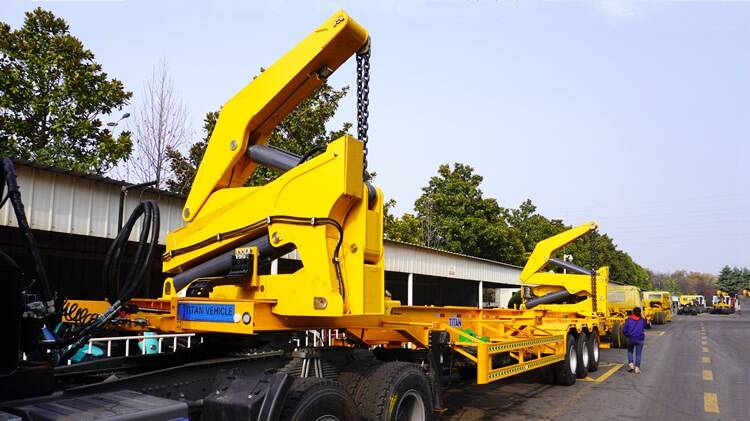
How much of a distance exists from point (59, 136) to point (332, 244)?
16.2 meters

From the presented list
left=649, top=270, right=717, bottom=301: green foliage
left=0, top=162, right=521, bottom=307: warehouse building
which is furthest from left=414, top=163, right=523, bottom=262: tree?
left=649, top=270, right=717, bottom=301: green foliage

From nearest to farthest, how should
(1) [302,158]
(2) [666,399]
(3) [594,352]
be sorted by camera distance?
(1) [302,158]
(2) [666,399]
(3) [594,352]

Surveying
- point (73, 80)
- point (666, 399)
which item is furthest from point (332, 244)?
point (73, 80)

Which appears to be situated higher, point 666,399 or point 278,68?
point 278,68

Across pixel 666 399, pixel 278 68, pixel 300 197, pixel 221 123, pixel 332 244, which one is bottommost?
pixel 666 399

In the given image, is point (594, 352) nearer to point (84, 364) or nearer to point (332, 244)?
point (332, 244)

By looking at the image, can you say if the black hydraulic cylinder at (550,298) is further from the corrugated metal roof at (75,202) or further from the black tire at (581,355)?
the corrugated metal roof at (75,202)

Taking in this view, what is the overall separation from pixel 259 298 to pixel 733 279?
149736 millimetres

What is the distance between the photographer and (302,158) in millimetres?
5516

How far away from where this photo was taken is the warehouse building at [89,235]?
33.8 feet

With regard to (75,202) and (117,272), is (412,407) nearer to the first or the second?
(117,272)

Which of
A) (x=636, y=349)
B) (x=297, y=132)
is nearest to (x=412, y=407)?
(x=636, y=349)

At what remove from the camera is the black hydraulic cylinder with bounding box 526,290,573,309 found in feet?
54.4

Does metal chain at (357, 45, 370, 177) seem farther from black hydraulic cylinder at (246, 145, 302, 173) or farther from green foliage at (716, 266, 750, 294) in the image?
green foliage at (716, 266, 750, 294)
